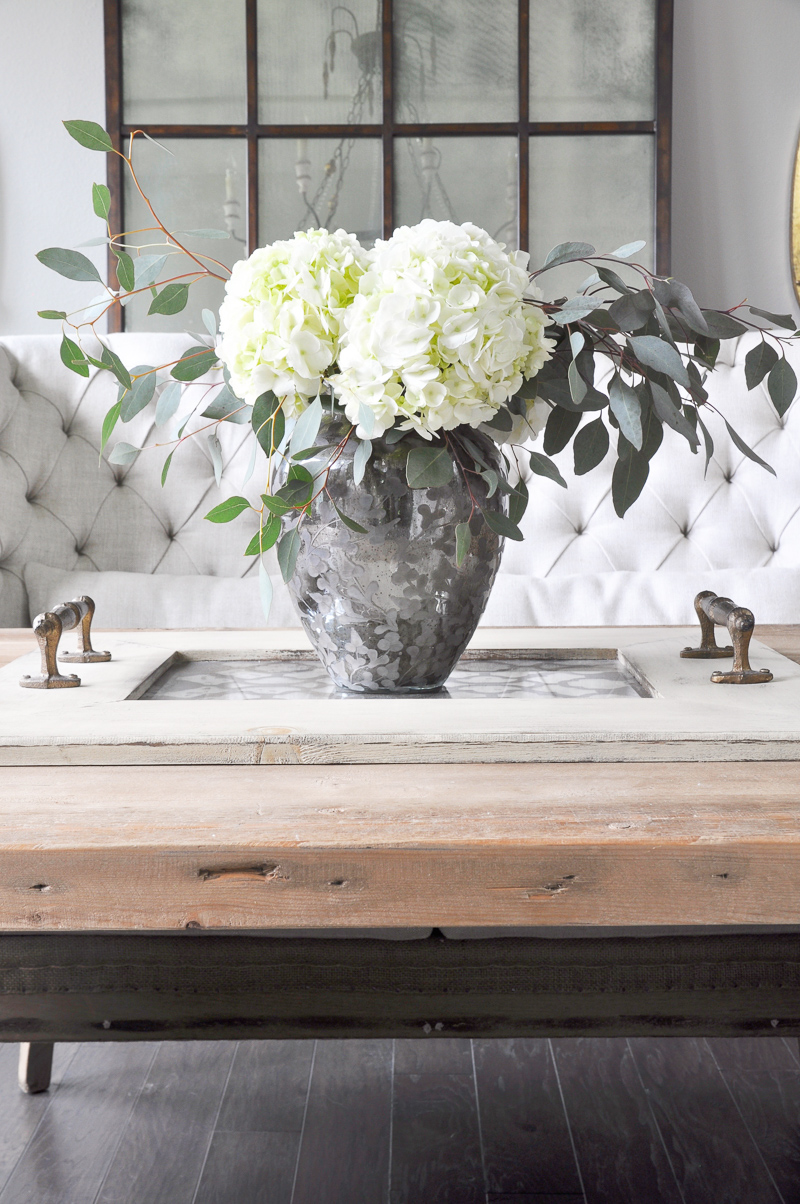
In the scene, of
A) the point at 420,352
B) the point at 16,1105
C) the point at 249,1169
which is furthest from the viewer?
the point at 16,1105

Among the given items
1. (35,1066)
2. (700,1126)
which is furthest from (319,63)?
(700,1126)

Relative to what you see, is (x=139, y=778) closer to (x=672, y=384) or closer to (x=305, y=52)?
(x=672, y=384)

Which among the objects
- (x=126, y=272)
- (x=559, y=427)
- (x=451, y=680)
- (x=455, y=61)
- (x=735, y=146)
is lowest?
(x=451, y=680)

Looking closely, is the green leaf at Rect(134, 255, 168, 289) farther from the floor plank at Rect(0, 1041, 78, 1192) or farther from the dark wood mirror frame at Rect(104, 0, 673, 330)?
the dark wood mirror frame at Rect(104, 0, 673, 330)

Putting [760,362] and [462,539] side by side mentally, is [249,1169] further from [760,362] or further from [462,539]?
[760,362]

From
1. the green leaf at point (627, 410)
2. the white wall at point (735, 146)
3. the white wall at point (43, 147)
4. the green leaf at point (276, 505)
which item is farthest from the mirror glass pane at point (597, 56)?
the green leaf at point (276, 505)

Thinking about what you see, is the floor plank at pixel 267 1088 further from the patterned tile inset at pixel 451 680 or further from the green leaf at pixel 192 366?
the green leaf at pixel 192 366

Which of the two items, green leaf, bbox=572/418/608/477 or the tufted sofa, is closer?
green leaf, bbox=572/418/608/477

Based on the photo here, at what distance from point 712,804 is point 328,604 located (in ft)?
1.13

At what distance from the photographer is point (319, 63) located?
2.34m

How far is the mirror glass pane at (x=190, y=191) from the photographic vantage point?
2.36 metres

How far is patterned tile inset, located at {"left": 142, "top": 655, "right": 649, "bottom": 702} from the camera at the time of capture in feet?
2.62

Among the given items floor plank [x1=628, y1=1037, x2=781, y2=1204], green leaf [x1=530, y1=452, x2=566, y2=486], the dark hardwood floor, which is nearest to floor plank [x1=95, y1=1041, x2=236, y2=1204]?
the dark hardwood floor

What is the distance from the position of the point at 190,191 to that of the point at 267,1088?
2026 millimetres
